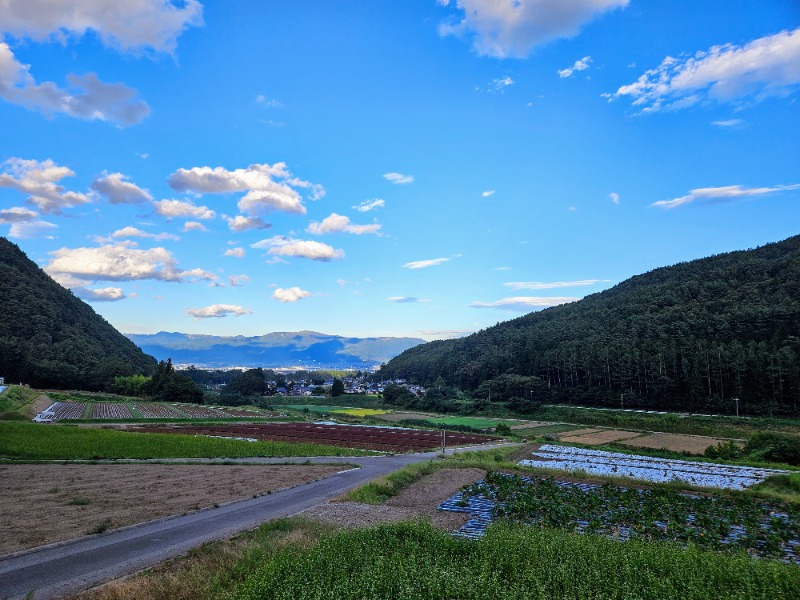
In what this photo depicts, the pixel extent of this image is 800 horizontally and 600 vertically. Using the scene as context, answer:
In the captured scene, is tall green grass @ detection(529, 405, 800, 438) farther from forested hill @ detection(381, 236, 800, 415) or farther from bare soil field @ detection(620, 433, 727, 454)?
forested hill @ detection(381, 236, 800, 415)

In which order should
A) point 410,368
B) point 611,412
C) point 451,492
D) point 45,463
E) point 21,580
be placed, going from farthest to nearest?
point 410,368, point 611,412, point 45,463, point 451,492, point 21,580

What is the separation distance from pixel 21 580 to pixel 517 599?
10.4 metres

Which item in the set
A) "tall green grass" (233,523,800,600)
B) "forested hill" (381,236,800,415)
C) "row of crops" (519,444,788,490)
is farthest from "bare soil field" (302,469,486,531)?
"forested hill" (381,236,800,415)

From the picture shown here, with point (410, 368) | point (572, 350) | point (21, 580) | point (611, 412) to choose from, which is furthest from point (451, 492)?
point (410, 368)

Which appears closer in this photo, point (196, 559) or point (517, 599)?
point (517, 599)

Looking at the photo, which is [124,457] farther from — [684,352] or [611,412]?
[684,352]

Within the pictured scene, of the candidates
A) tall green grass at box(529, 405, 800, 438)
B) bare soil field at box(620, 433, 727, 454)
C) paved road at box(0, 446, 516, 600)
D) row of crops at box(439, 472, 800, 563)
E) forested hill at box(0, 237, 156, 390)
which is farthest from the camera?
forested hill at box(0, 237, 156, 390)

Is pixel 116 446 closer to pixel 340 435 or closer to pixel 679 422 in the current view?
pixel 340 435

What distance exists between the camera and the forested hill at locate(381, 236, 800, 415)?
68.4 m

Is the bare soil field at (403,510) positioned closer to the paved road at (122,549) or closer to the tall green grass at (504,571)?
the paved road at (122,549)

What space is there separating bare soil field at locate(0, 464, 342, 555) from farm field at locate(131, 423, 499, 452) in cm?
1539

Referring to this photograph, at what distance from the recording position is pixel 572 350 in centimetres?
9994

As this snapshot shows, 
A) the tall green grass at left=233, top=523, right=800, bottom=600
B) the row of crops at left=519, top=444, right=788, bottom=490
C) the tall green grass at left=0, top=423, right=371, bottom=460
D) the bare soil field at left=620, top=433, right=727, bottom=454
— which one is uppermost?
the tall green grass at left=233, top=523, right=800, bottom=600

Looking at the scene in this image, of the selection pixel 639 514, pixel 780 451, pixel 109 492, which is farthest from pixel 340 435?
pixel 780 451
